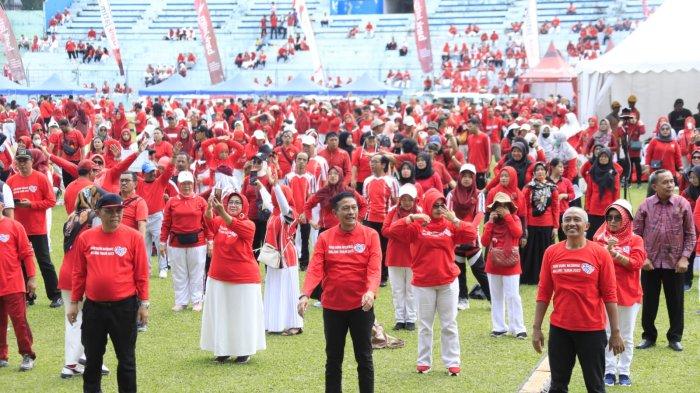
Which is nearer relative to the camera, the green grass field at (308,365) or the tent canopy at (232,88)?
the green grass field at (308,365)

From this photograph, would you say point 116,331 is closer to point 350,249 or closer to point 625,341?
point 350,249

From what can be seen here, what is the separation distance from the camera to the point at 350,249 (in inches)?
316

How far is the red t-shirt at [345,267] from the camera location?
7957 millimetres

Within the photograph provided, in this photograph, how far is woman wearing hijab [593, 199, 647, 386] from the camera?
8.44 m

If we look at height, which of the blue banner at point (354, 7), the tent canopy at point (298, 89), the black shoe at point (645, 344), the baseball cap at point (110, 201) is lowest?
the black shoe at point (645, 344)

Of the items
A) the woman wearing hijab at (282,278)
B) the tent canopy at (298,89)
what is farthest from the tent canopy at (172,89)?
the woman wearing hijab at (282,278)

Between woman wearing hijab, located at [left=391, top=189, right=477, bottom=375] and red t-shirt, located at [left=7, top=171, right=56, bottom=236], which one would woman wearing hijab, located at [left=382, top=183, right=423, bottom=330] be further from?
red t-shirt, located at [left=7, top=171, right=56, bottom=236]

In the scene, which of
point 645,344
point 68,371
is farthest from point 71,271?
point 645,344

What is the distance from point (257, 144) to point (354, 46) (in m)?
37.2

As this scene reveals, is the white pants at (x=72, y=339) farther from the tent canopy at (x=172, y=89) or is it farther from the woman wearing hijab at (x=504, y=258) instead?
the tent canopy at (x=172, y=89)

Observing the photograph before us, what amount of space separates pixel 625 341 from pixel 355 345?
2313 millimetres

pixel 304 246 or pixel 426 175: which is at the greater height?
pixel 426 175

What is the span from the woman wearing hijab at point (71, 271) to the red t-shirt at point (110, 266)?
1087 millimetres

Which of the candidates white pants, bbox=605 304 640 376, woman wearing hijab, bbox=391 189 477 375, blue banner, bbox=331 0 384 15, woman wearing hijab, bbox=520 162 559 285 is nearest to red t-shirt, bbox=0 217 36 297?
woman wearing hijab, bbox=391 189 477 375
